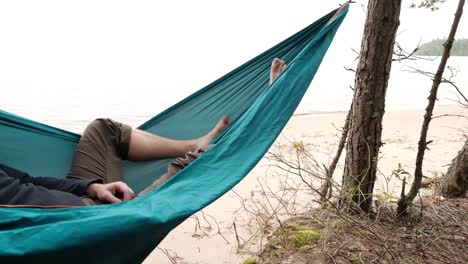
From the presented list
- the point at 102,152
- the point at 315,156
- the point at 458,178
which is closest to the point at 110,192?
the point at 102,152

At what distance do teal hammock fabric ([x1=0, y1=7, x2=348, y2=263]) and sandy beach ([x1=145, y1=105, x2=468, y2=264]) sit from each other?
47 centimetres

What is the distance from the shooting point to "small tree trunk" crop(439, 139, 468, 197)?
6.58 ft

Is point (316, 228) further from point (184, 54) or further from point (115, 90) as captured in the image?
point (184, 54)

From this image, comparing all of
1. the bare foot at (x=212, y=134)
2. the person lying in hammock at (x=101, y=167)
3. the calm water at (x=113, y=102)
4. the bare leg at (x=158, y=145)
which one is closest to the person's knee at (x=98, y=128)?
the person lying in hammock at (x=101, y=167)

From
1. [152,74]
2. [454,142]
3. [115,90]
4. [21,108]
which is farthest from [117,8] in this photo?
[454,142]

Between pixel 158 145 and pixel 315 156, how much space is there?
8.85 feet

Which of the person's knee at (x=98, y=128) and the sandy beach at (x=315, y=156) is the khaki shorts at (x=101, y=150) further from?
the sandy beach at (x=315, y=156)

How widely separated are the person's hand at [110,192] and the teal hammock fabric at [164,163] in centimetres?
20

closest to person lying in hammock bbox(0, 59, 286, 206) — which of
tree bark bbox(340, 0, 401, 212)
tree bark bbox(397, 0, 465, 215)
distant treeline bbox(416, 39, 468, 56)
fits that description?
tree bark bbox(340, 0, 401, 212)

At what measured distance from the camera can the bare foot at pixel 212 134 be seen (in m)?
1.70

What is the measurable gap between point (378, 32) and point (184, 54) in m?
15.0

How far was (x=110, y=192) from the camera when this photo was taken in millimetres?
1298

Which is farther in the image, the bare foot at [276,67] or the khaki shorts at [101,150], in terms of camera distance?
the bare foot at [276,67]

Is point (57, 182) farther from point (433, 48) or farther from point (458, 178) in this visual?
point (433, 48)
